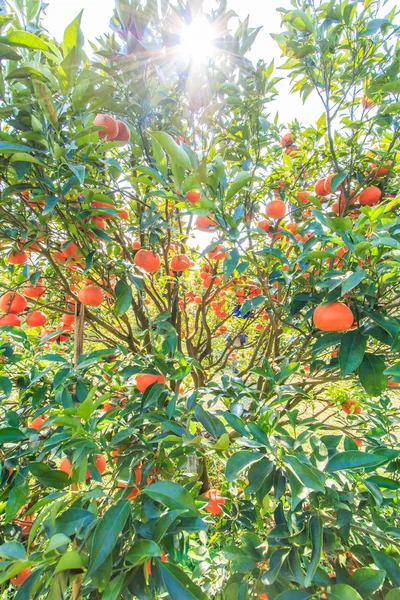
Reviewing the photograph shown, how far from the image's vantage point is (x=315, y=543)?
0.53 m

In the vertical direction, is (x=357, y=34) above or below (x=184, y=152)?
above

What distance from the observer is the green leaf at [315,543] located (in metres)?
0.48

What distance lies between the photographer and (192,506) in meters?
0.48

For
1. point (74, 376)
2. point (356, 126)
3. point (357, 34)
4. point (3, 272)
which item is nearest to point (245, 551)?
point (74, 376)

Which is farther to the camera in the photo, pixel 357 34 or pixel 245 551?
pixel 357 34

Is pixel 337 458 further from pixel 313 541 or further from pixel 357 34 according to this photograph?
pixel 357 34

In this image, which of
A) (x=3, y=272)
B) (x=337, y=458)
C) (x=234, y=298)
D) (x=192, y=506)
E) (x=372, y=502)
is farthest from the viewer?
(x=234, y=298)

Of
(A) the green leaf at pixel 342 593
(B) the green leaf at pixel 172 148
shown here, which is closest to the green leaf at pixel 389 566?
(A) the green leaf at pixel 342 593

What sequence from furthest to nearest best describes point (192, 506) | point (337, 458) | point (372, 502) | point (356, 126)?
point (356, 126) → point (372, 502) → point (337, 458) → point (192, 506)

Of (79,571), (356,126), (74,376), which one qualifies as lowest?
(79,571)

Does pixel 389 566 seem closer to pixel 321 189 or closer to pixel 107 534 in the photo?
pixel 107 534

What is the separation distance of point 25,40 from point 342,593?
1213 mm

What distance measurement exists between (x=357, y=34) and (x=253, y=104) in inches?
17.9

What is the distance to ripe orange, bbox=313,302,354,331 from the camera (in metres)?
0.73
